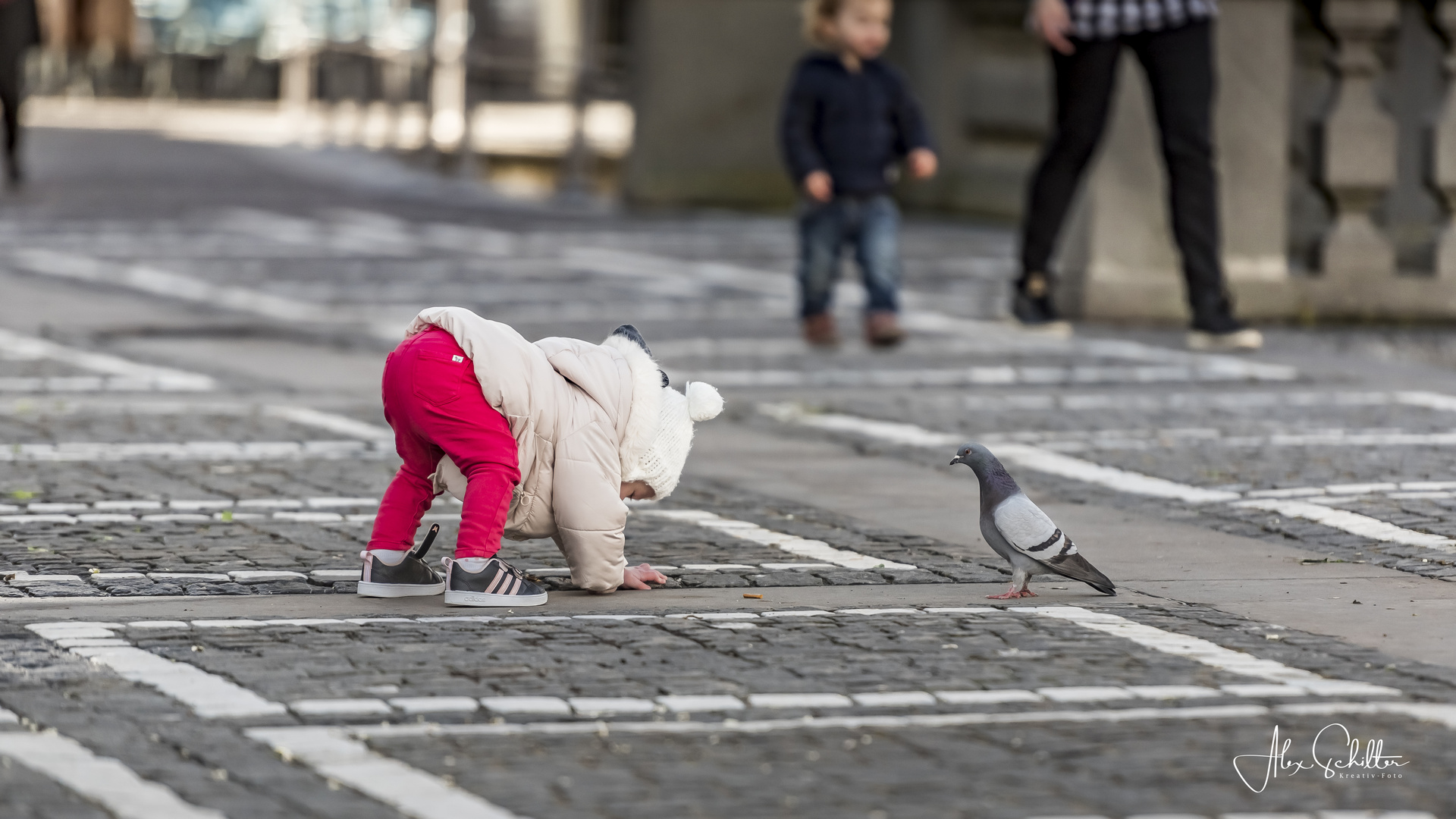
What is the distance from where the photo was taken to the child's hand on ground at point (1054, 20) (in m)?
11.1

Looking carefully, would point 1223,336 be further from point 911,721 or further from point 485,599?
point 911,721

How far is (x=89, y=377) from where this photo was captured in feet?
32.8

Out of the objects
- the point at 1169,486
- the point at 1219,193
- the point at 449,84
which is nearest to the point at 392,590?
the point at 1169,486

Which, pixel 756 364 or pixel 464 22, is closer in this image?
Result: pixel 756 364

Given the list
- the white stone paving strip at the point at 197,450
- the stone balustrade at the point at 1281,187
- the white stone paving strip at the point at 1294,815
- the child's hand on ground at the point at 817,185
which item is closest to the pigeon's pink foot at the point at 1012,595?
the white stone paving strip at the point at 1294,815

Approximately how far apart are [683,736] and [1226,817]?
3.16 feet

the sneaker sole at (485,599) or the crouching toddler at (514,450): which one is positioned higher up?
the crouching toddler at (514,450)

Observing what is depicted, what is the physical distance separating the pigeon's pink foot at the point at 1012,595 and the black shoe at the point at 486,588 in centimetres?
100

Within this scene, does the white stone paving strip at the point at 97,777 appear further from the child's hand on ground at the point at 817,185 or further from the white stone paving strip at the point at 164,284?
the white stone paving strip at the point at 164,284

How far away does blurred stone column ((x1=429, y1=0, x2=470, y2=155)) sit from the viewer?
2477 cm

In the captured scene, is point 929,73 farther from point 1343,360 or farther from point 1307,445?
point 1307,445

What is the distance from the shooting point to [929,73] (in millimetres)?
20859

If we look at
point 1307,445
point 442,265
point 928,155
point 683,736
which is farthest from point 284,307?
point 683,736
